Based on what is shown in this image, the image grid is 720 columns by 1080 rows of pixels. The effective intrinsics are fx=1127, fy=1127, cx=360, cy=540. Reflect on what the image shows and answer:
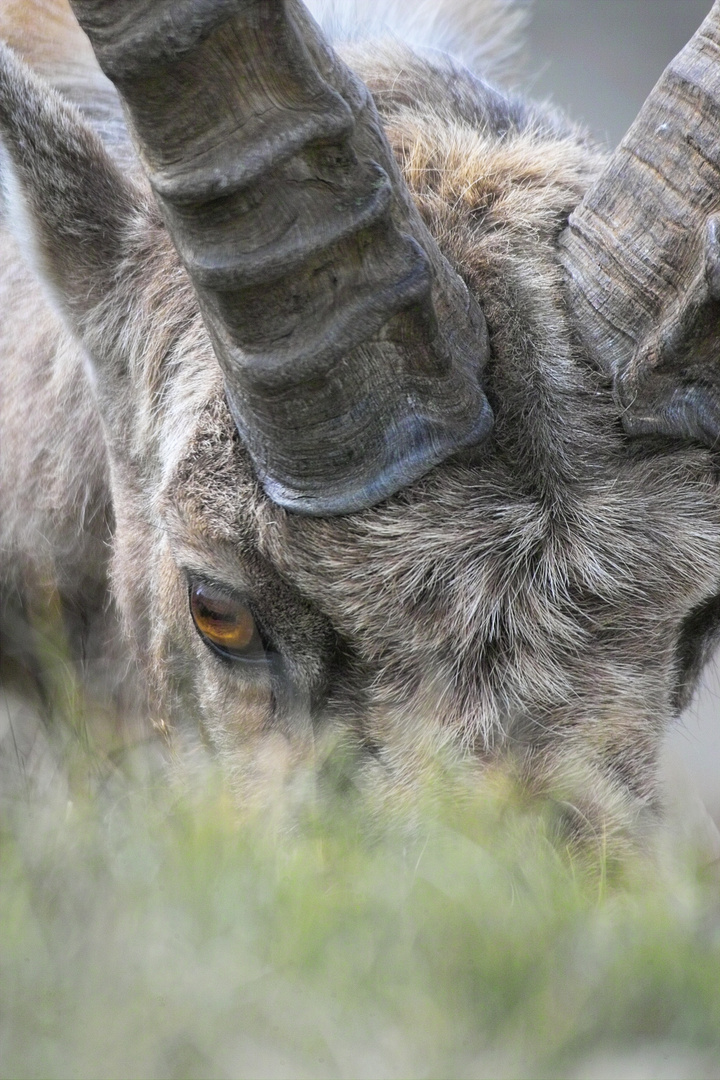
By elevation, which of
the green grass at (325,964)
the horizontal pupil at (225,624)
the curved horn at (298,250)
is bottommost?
the horizontal pupil at (225,624)

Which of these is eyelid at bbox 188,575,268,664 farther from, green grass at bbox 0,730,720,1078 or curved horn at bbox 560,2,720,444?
curved horn at bbox 560,2,720,444

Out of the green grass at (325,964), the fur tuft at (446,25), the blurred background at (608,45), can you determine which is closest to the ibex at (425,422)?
the green grass at (325,964)

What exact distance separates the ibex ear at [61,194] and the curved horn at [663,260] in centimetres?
161

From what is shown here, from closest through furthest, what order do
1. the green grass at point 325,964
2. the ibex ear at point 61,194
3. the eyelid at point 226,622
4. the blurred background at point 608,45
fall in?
the green grass at point 325,964
the eyelid at point 226,622
the ibex ear at point 61,194
the blurred background at point 608,45

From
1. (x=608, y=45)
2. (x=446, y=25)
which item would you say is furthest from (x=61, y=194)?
(x=608, y=45)

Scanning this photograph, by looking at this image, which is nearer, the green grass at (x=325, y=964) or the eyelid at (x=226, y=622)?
the green grass at (x=325, y=964)

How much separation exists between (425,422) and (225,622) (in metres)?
0.85

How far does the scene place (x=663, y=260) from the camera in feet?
10.2

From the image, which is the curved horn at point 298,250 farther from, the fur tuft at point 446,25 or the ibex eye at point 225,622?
the fur tuft at point 446,25

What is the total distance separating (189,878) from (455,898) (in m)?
0.51

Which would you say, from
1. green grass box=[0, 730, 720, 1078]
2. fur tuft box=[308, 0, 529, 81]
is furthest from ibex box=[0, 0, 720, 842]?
fur tuft box=[308, 0, 529, 81]

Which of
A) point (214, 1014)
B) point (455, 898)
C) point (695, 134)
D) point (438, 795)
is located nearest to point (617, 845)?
point (438, 795)

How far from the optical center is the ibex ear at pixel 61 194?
11.6 ft

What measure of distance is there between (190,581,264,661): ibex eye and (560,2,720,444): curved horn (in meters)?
1.23
